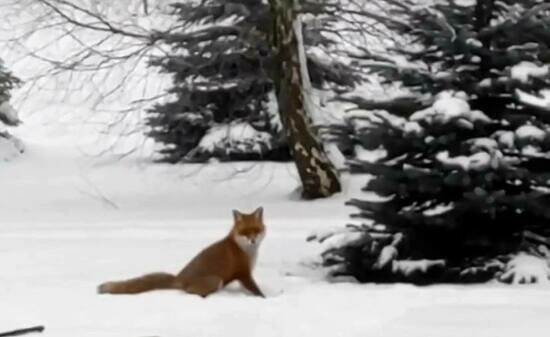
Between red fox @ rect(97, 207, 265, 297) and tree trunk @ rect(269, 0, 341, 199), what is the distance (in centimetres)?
879

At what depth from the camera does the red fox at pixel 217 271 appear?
32.3 ft

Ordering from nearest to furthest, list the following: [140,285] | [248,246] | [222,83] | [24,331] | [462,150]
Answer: [24,331] < [140,285] < [248,246] < [462,150] < [222,83]

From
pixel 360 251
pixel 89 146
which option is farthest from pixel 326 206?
pixel 89 146

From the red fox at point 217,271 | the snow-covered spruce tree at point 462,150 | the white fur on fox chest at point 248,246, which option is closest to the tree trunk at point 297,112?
the snow-covered spruce tree at point 462,150

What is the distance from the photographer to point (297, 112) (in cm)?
1948

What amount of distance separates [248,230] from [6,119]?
25.5m

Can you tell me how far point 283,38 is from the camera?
759 inches

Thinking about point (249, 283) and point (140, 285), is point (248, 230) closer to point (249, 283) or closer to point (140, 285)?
point (249, 283)

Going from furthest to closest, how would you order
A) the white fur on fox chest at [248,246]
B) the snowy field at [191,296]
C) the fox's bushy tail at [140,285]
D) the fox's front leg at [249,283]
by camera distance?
the white fur on fox chest at [248,246]
the fox's front leg at [249,283]
the fox's bushy tail at [140,285]
the snowy field at [191,296]

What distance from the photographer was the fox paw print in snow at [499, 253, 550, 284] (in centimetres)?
1051

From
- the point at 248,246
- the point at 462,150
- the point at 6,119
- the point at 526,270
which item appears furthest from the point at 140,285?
the point at 6,119

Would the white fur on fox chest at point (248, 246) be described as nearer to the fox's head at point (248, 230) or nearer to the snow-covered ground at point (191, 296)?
the fox's head at point (248, 230)

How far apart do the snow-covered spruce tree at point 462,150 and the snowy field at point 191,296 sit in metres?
0.74

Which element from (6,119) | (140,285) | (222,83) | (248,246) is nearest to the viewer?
(140,285)
